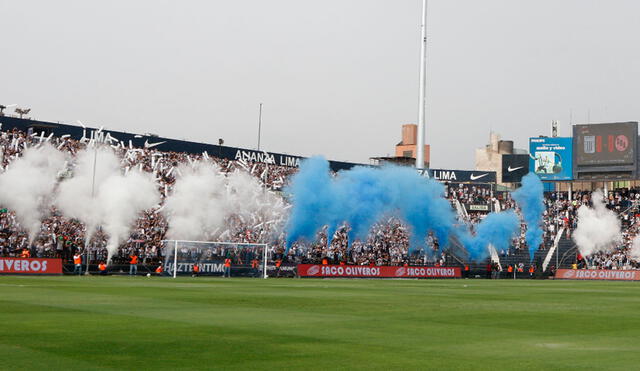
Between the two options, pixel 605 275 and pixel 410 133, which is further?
pixel 410 133

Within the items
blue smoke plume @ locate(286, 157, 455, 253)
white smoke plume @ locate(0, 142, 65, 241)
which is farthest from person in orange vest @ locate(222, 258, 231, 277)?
white smoke plume @ locate(0, 142, 65, 241)

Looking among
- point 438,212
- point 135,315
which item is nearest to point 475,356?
point 135,315

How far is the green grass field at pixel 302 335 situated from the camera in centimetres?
1197

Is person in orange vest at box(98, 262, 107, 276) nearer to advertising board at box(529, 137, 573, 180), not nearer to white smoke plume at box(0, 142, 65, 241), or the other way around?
white smoke plume at box(0, 142, 65, 241)

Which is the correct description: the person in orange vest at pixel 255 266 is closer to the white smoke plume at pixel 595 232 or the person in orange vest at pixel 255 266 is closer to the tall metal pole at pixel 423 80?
the tall metal pole at pixel 423 80

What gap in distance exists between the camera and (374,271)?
206 ft

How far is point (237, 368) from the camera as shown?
36.7 ft

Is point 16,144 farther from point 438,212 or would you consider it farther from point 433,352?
point 433,352

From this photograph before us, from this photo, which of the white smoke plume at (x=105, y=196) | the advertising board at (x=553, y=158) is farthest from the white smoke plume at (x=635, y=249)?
the white smoke plume at (x=105, y=196)

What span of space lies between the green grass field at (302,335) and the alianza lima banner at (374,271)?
33419mm

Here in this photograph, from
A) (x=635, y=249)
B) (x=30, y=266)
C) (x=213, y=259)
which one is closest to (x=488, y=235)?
(x=635, y=249)

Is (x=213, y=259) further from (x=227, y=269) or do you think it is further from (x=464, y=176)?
(x=464, y=176)

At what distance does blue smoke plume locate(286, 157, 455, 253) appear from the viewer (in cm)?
6575

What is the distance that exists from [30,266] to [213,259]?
1274cm
